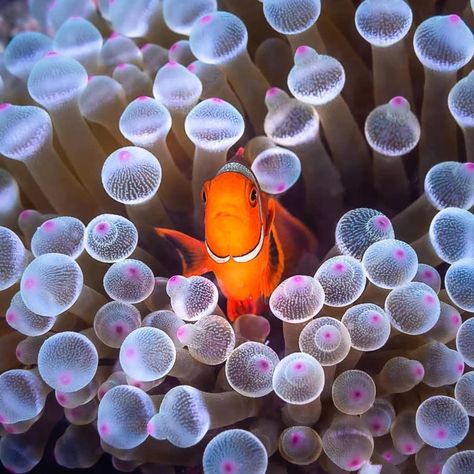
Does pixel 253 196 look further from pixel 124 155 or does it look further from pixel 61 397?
pixel 61 397

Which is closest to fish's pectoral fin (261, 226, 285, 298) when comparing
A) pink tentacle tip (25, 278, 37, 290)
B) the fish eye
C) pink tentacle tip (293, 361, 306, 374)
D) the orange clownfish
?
the orange clownfish

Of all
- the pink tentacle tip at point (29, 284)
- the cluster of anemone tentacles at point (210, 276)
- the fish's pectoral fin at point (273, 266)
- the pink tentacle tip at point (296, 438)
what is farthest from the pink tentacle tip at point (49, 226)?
the pink tentacle tip at point (296, 438)

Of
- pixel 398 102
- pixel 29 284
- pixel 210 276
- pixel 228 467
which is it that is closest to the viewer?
pixel 228 467

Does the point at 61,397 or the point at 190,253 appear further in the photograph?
the point at 190,253

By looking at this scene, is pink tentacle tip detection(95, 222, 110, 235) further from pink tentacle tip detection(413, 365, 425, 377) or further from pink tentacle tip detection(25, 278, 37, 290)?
pink tentacle tip detection(413, 365, 425, 377)

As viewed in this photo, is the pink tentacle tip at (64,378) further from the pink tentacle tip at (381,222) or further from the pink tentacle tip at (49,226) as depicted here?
the pink tentacle tip at (381,222)

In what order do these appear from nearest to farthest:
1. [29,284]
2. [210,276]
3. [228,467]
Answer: [228,467]
[29,284]
[210,276]

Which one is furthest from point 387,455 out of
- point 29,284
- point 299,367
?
point 29,284
